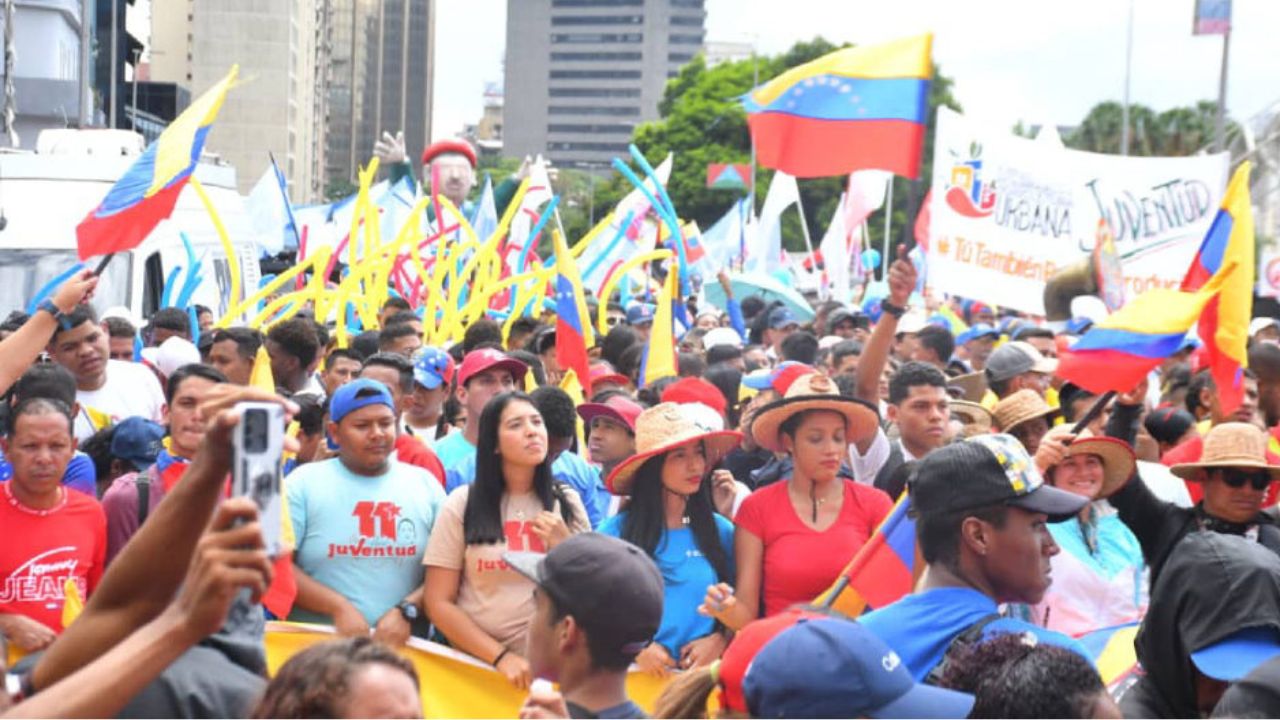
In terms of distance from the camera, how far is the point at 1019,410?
23.3 ft

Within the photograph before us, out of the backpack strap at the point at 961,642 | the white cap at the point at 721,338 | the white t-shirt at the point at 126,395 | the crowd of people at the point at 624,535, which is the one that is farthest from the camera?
the white cap at the point at 721,338

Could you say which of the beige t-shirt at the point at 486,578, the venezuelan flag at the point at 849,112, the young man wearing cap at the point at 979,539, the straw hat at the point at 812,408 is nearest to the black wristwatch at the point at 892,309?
the straw hat at the point at 812,408

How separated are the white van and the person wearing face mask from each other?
7.87 m

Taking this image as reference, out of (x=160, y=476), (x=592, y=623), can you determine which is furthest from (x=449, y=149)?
(x=592, y=623)

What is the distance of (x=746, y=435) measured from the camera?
7867 millimetres

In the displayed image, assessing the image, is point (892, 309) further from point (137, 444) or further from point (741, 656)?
point (741, 656)

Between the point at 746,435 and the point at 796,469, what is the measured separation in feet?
5.58

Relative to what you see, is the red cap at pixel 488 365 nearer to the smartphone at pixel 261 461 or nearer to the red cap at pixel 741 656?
the red cap at pixel 741 656

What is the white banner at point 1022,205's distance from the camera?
14.9 metres

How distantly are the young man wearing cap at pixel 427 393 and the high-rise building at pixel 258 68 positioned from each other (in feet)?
221

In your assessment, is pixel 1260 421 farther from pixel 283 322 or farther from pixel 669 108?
pixel 669 108

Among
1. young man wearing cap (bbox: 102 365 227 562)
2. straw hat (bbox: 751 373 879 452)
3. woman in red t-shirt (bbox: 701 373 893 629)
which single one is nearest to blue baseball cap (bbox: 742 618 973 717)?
woman in red t-shirt (bbox: 701 373 893 629)

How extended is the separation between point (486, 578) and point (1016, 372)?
14.2 ft

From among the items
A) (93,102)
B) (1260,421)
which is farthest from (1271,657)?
(93,102)
